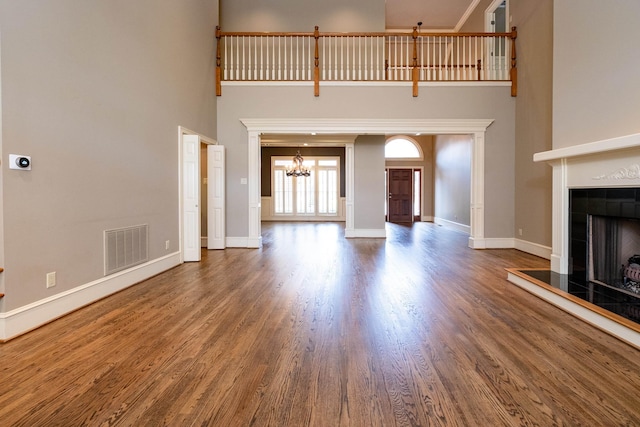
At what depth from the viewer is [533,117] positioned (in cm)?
555

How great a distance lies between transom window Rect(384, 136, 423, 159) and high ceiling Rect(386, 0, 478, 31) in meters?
3.93

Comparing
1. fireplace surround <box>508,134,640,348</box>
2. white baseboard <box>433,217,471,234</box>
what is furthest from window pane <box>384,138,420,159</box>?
fireplace surround <box>508,134,640,348</box>

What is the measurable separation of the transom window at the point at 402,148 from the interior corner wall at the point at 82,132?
9.20 m

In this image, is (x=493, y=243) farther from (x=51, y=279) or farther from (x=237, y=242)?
(x=51, y=279)

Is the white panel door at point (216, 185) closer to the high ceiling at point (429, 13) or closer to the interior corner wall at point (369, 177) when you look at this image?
the interior corner wall at point (369, 177)

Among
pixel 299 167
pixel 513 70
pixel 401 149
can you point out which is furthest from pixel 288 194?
pixel 513 70

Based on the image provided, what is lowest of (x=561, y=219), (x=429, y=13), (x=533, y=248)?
(x=533, y=248)

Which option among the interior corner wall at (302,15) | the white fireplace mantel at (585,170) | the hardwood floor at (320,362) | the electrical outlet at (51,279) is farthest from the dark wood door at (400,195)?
the electrical outlet at (51,279)

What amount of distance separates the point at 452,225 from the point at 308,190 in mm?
5536

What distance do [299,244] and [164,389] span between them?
521 cm

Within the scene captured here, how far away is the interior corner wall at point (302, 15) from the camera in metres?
7.34

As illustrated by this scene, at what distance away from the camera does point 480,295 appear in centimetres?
332

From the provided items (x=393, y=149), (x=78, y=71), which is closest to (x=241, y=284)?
(x=78, y=71)

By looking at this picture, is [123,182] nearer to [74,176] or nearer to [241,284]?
[74,176]
